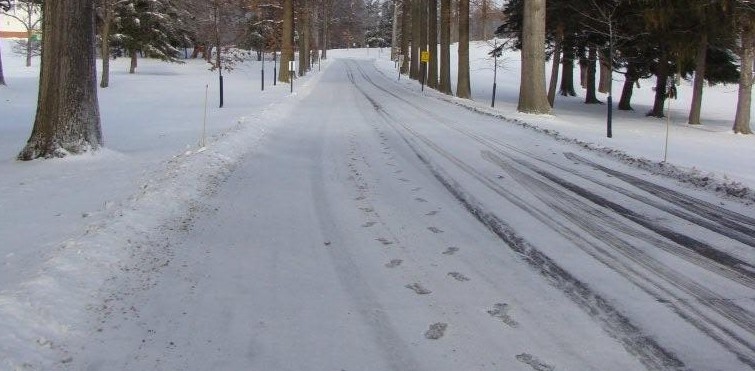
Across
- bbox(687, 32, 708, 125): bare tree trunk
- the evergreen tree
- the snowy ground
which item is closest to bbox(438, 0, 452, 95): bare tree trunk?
bbox(687, 32, 708, 125): bare tree trunk

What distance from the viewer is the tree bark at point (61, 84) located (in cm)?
898

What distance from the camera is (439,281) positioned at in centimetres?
463

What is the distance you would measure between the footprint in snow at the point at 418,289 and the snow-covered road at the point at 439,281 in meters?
0.02

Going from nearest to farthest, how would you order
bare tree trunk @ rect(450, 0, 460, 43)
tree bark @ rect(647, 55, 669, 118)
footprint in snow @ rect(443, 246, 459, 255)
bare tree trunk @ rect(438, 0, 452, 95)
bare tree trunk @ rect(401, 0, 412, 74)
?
footprint in snow @ rect(443, 246, 459, 255) → tree bark @ rect(647, 55, 669, 118) → bare tree trunk @ rect(438, 0, 452, 95) → bare tree trunk @ rect(450, 0, 460, 43) → bare tree trunk @ rect(401, 0, 412, 74)

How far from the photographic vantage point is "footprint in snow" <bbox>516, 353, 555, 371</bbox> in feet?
11.1

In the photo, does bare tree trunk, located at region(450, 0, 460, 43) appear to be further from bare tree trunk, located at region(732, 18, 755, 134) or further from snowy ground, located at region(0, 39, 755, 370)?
snowy ground, located at region(0, 39, 755, 370)

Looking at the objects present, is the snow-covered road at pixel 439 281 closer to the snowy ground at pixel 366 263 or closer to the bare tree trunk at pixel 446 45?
the snowy ground at pixel 366 263

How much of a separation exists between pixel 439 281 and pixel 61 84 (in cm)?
703

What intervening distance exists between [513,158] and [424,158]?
1523 mm

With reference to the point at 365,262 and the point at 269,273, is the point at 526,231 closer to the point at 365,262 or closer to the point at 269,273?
the point at 365,262

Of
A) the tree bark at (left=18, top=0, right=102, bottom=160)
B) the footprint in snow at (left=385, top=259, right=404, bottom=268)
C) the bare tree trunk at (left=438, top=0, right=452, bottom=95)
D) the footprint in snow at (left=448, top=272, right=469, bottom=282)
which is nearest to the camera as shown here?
the footprint in snow at (left=448, top=272, right=469, bottom=282)

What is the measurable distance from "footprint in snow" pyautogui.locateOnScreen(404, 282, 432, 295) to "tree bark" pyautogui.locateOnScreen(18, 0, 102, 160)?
22.0 feet

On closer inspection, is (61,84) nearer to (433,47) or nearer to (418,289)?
(418,289)

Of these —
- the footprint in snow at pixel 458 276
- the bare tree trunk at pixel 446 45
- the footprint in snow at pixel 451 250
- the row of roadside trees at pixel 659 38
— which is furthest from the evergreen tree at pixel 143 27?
the footprint in snow at pixel 458 276
